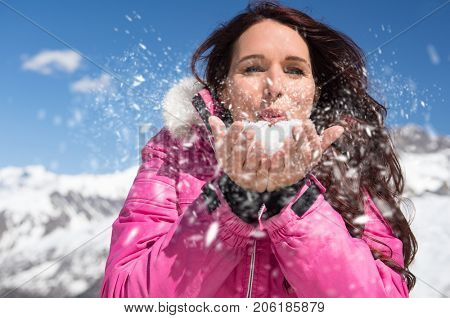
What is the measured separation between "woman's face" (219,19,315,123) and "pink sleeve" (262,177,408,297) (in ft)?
1.61

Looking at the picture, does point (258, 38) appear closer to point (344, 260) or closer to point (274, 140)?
point (274, 140)

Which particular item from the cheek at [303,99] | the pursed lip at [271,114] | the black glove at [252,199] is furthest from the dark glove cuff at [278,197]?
the cheek at [303,99]

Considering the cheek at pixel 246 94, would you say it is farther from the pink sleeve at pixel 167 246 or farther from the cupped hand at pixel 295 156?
the cupped hand at pixel 295 156

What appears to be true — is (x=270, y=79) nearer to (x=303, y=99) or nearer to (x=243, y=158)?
(x=303, y=99)

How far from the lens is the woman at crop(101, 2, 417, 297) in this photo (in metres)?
1.40

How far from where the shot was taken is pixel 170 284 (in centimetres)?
160

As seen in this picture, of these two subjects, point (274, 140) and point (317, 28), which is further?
point (317, 28)

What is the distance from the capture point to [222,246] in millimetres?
1524

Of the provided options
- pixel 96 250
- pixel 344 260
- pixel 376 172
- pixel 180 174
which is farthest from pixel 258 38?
pixel 96 250

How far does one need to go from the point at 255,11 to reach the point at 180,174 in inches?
37.8

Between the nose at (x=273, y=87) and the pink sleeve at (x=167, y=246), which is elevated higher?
the nose at (x=273, y=87)

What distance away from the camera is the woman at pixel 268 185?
140 cm

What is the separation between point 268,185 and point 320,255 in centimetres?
35

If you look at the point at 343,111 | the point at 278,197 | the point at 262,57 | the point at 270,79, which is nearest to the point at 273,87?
the point at 270,79
